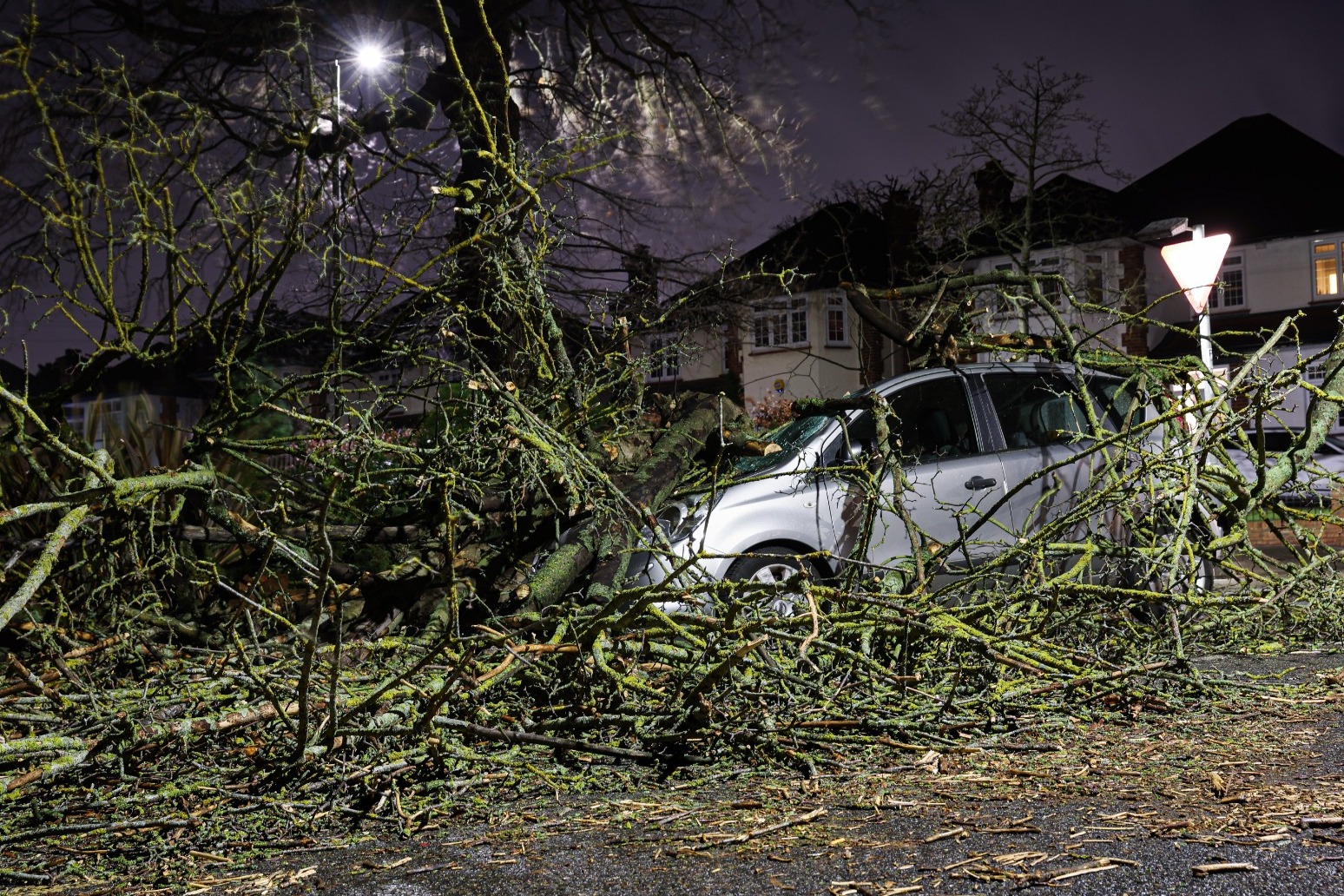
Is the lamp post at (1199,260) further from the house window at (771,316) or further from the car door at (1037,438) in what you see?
the house window at (771,316)

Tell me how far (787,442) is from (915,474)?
35.7 inches

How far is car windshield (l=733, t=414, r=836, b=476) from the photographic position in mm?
7160

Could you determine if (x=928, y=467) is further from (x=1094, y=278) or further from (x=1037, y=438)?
(x=1094, y=278)

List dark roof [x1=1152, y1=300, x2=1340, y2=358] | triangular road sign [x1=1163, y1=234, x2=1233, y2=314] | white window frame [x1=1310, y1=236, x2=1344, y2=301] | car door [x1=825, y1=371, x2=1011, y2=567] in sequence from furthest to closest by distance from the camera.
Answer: white window frame [x1=1310, y1=236, x2=1344, y2=301], dark roof [x1=1152, y1=300, x2=1340, y2=358], triangular road sign [x1=1163, y1=234, x2=1233, y2=314], car door [x1=825, y1=371, x2=1011, y2=567]

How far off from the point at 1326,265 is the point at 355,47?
3497 centimetres

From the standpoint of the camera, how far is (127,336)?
17.4 ft

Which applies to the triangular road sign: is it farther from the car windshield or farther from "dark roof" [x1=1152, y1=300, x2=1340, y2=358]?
"dark roof" [x1=1152, y1=300, x2=1340, y2=358]

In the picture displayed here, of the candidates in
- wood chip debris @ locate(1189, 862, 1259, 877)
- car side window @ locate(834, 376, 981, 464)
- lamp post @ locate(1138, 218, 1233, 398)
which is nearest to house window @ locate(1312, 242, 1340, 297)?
lamp post @ locate(1138, 218, 1233, 398)

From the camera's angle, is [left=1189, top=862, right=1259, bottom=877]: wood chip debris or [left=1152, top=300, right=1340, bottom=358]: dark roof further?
[left=1152, top=300, right=1340, bottom=358]: dark roof

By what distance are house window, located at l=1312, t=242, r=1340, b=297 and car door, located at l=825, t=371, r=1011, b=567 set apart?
35.1 m

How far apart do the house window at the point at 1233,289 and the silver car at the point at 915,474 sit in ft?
110

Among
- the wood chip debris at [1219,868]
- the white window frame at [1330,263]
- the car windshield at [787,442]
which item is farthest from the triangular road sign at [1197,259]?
the white window frame at [1330,263]

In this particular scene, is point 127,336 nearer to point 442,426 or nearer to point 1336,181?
point 442,426

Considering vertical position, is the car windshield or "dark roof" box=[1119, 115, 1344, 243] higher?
"dark roof" box=[1119, 115, 1344, 243]
